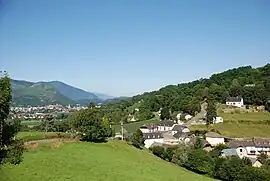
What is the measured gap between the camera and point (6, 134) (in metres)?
16.4

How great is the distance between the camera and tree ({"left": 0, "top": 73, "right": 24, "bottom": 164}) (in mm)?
14315

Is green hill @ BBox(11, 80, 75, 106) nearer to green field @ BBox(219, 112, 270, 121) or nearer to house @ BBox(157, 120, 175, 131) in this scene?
house @ BBox(157, 120, 175, 131)

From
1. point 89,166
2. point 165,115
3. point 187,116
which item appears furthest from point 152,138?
point 89,166

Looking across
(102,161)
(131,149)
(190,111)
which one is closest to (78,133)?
(131,149)

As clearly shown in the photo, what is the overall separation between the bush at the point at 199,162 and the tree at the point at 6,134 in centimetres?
827

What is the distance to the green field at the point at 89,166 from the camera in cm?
1295

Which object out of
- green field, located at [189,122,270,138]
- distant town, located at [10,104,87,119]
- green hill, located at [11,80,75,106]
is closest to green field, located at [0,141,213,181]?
green field, located at [189,122,270,138]

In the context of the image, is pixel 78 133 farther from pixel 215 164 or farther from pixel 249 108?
pixel 249 108

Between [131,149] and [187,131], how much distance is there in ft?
39.6

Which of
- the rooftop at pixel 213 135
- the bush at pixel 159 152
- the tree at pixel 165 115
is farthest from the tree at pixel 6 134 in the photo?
the tree at pixel 165 115

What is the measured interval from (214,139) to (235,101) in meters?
15.1

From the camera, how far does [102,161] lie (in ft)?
54.2

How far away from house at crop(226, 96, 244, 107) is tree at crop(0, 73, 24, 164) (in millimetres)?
29060

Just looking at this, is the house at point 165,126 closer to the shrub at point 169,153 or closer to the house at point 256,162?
the shrub at point 169,153
